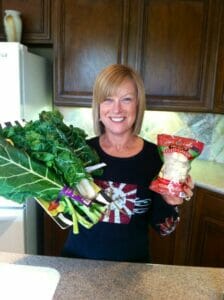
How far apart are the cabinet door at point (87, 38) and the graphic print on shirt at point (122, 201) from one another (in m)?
1.13

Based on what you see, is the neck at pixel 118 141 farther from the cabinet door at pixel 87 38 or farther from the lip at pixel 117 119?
the cabinet door at pixel 87 38

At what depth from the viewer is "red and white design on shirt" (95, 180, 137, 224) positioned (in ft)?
3.08

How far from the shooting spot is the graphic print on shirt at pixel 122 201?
0.94 m

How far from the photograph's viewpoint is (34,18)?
195 cm

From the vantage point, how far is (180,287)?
2.28 feet

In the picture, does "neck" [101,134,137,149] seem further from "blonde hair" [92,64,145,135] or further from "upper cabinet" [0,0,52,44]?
"upper cabinet" [0,0,52,44]

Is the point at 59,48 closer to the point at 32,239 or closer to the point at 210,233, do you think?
the point at 32,239

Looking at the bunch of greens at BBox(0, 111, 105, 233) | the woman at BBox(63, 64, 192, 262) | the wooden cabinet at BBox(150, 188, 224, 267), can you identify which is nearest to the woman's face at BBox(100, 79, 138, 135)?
the woman at BBox(63, 64, 192, 262)

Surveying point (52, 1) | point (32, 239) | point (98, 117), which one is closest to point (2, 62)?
point (52, 1)

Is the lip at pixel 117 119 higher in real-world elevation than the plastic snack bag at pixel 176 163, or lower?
higher

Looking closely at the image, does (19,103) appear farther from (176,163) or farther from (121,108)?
(176,163)

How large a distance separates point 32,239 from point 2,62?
1.10 metres

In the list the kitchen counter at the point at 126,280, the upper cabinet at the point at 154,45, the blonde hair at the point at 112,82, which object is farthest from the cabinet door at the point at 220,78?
the kitchen counter at the point at 126,280

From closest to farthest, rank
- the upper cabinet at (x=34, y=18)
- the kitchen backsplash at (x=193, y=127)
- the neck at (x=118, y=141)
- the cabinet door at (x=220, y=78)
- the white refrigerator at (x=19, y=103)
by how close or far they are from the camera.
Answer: the neck at (x=118, y=141) → the white refrigerator at (x=19, y=103) → the cabinet door at (x=220, y=78) → the upper cabinet at (x=34, y=18) → the kitchen backsplash at (x=193, y=127)
